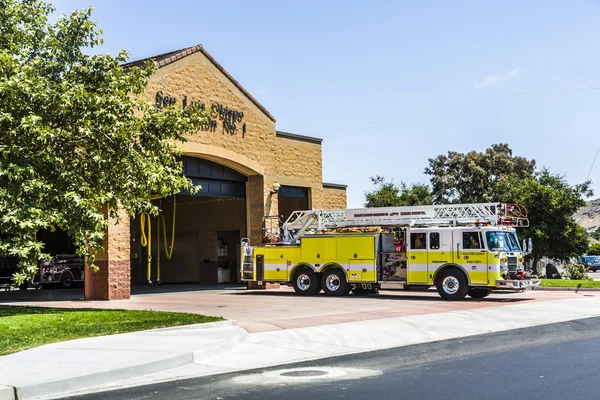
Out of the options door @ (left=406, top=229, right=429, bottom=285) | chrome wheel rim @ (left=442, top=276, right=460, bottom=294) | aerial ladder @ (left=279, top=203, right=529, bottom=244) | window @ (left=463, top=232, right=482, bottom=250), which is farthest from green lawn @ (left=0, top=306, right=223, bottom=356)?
window @ (left=463, top=232, right=482, bottom=250)

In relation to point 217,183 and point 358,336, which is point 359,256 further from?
point 358,336

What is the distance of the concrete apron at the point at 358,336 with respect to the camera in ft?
36.0

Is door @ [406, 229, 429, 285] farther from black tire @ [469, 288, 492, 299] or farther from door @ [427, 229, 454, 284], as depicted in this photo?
black tire @ [469, 288, 492, 299]

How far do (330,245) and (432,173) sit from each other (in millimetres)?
41091

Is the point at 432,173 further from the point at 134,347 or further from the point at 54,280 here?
the point at 134,347

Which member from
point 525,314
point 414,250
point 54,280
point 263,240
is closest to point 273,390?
point 525,314

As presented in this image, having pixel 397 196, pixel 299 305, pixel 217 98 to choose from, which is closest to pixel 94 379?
pixel 299 305

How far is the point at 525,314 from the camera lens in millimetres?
18906

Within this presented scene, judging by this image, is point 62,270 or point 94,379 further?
point 62,270

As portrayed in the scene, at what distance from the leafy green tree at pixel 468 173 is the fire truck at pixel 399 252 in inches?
1456

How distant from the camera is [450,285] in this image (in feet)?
79.9

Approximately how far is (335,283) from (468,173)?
4056cm

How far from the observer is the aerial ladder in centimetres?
2470

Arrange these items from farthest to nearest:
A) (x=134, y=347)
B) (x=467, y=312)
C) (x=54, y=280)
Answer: (x=54, y=280) → (x=467, y=312) → (x=134, y=347)
